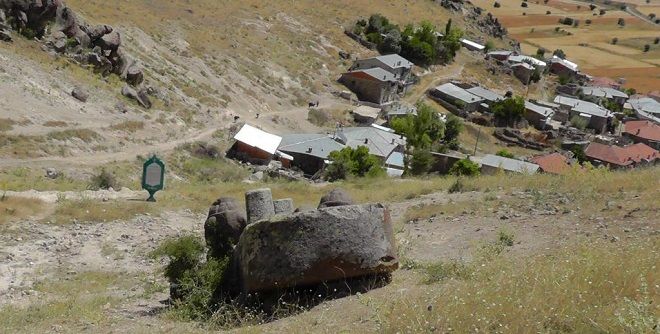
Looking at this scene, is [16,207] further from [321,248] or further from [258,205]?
[321,248]

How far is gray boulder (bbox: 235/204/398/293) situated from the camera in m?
10.1

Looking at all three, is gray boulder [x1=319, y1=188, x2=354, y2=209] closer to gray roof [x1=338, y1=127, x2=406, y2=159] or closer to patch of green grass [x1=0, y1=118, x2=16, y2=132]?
patch of green grass [x1=0, y1=118, x2=16, y2=132]

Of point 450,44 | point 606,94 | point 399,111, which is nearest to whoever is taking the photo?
point 399,111

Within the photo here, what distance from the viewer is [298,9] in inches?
3233

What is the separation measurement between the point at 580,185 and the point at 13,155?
24.0 metres

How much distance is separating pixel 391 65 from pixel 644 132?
30.8 metres

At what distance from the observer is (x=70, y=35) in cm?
4434

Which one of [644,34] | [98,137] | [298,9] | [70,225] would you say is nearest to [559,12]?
[644,34]

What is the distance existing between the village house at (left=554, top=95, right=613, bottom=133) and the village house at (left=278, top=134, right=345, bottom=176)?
4346 cm

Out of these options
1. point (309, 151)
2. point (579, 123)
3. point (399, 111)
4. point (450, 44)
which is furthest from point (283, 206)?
point (450, 44)

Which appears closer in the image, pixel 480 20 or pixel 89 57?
pixel 89 57

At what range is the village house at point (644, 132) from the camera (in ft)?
238

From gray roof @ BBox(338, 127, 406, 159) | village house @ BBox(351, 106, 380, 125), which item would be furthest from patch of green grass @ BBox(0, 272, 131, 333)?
village house @ BBox(351, 106, 380, 125)

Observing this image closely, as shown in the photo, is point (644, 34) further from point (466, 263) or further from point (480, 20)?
point (466, 263)
